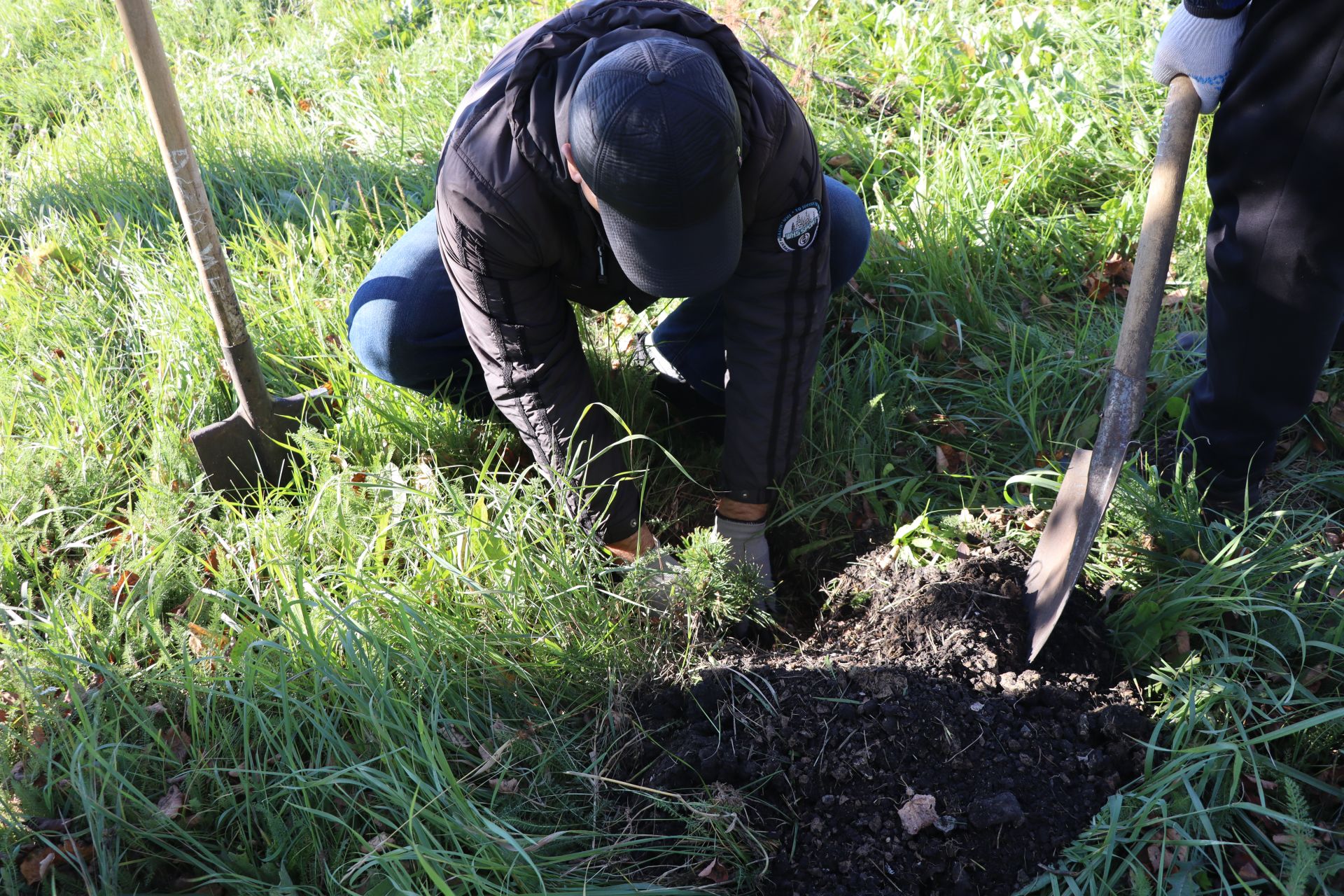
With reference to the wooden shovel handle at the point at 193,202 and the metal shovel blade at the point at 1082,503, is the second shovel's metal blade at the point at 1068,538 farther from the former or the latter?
the wooden shovel handle at the point at 193,202

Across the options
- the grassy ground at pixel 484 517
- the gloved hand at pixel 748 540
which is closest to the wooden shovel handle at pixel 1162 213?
the grassy ground at pixel 484 517

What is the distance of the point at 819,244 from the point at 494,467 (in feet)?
3.67

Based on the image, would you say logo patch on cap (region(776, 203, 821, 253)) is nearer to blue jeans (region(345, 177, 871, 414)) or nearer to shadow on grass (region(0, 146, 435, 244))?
blue jeans (region(345, 177, 871, 414))

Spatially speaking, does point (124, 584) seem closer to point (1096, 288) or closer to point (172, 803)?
point (172, 803)

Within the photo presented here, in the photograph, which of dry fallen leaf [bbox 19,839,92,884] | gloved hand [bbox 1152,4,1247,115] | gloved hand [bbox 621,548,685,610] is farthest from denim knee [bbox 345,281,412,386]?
gloved hand [bbox 1152,4,1247,115]

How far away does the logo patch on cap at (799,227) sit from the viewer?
1877mm

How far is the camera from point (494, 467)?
99.0 inches

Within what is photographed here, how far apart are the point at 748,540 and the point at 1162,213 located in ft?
3.72

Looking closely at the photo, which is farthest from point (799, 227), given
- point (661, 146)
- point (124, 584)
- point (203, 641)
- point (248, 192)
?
point (248, 192)

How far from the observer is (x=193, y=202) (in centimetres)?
221

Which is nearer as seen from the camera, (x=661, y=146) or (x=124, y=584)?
(x=661, y=146)

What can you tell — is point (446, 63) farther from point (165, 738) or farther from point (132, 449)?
point (165, 738)

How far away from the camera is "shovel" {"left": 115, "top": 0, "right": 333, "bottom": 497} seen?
206cm

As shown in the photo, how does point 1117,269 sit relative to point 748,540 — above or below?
above
